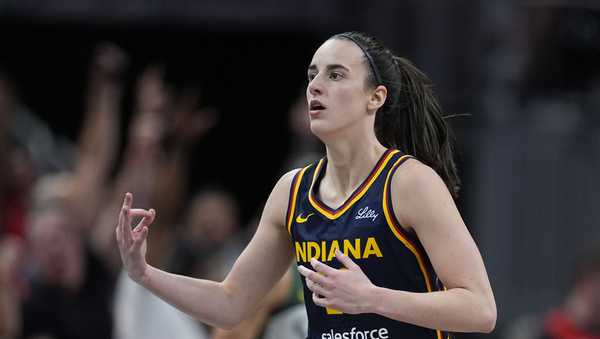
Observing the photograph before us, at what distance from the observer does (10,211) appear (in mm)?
9070

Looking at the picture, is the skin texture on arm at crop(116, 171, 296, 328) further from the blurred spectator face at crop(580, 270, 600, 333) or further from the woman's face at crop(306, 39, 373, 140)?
the blurred spectator face at crop(580, 270, 600, 333)

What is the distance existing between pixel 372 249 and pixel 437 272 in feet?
0.76

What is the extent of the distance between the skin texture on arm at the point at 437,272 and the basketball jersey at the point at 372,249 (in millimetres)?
58

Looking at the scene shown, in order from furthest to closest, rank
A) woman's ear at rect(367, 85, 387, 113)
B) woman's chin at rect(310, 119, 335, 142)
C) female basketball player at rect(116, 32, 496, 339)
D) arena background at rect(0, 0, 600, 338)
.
Result: 1. arena background at rect(0, 0, 600, 338)
2. woman's ear at rect(367, 85, 387, 113)
3. woman's chin at rect(310, 119, 335, 142)
4. female basketball player at rect(116, 32, 496, 339)

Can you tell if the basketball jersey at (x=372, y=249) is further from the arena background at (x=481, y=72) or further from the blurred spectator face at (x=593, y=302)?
the arena background at (x=481, y=72)

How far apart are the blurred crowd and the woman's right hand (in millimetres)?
1301

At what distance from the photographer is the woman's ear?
13.9 ft

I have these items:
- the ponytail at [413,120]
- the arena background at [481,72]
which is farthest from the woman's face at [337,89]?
the arena background at [481,72]

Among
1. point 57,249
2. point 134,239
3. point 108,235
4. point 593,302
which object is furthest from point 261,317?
point 593,302

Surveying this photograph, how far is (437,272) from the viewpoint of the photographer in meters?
3.93

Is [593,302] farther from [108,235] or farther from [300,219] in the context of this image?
[300,219]

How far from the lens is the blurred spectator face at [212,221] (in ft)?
31.7

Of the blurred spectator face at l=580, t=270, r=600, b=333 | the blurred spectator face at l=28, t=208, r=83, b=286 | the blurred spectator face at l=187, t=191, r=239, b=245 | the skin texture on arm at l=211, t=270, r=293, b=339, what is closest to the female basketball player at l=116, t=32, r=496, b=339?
the skin texture on arm at l=211, t=270, r=293, b=339

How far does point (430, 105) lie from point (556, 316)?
4021mm
